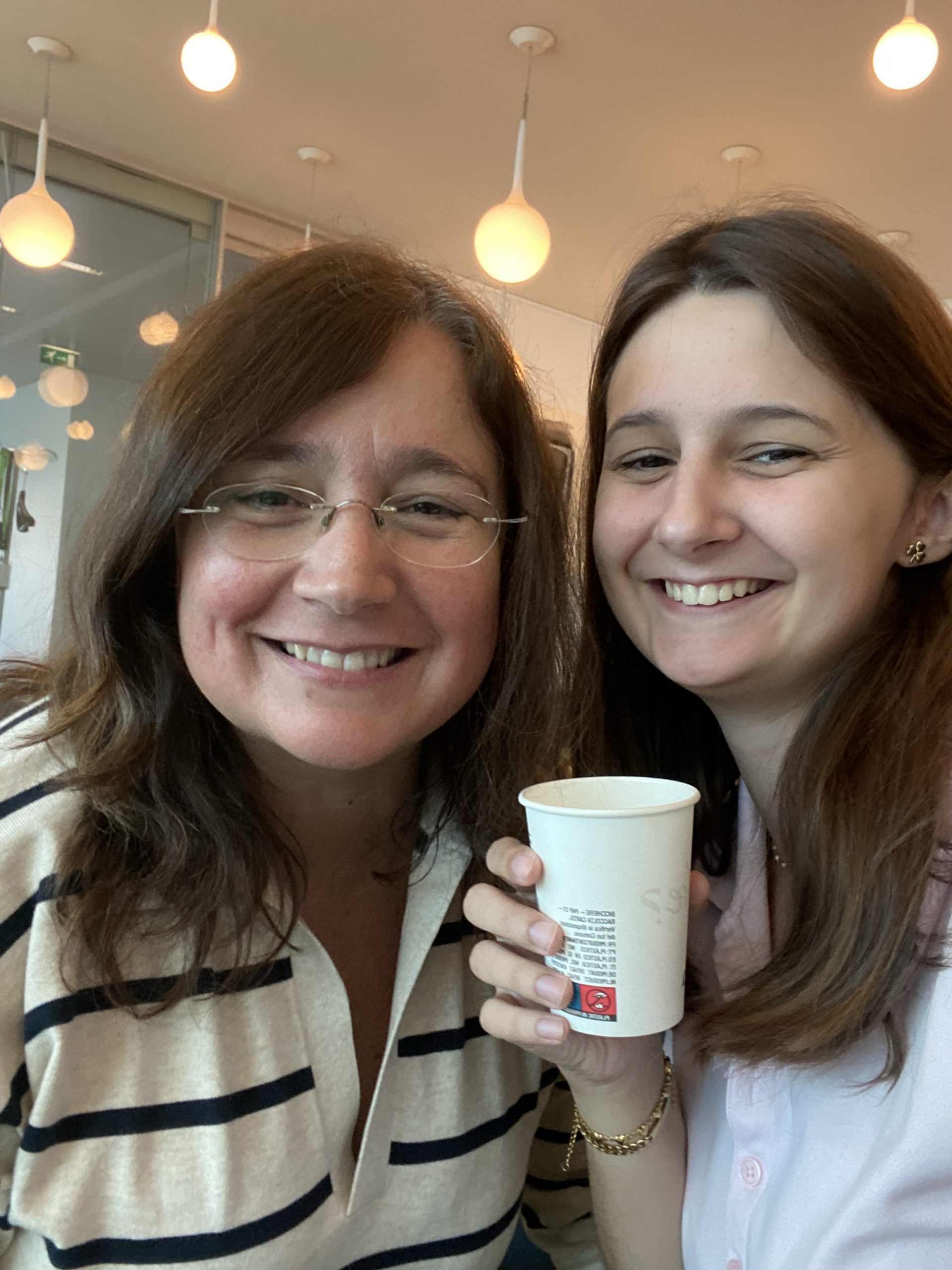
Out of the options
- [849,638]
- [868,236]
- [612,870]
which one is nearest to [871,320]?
[868,236]

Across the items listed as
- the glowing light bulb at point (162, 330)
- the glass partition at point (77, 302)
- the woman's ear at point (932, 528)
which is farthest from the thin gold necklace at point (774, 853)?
the glass partition at point (77, 302)

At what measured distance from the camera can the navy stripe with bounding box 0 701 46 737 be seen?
0.99m

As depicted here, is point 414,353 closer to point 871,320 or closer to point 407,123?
point 871,320

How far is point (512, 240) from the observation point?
291 centimetres

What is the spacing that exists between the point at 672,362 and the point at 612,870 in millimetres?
613

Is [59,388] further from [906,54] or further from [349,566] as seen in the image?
[349,566]

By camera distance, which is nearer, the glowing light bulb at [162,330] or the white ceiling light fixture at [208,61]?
the glowing light bulb at [162,330]

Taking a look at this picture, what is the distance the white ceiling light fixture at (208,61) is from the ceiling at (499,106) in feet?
2.05

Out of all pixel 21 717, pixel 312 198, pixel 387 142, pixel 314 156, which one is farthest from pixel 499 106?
pixel 21 717

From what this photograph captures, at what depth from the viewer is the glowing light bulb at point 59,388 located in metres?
4.23

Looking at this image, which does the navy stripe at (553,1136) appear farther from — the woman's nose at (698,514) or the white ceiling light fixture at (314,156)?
the white ceiling light fixture at (314,156)

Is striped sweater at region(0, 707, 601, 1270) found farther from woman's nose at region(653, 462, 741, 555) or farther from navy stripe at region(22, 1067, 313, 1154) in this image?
woman's nose at region(653, 462, 741, 555)

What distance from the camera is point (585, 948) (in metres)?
0.81

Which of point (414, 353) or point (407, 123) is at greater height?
point (407, 123)
